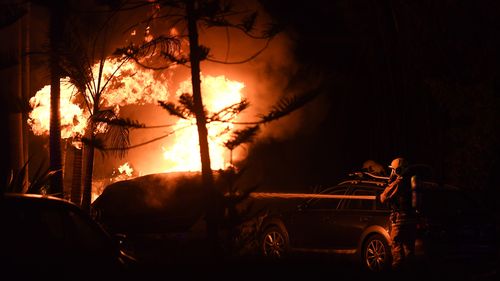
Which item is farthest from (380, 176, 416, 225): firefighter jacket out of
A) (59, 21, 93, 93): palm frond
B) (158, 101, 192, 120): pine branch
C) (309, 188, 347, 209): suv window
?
(59, 21, 93, 93): palm frond

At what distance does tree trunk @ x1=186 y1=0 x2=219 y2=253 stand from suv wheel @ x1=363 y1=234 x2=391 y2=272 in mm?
4603

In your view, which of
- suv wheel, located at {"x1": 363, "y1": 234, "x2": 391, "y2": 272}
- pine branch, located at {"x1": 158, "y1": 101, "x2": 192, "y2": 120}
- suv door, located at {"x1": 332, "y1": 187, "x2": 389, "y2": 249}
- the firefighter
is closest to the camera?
pine branch, located at {"x1": 158, "y1": 101, "x2": 192, "y2": 120}

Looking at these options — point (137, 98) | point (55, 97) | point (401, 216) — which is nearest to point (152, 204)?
point (55, 97)

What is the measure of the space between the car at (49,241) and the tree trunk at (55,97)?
16.4 ft

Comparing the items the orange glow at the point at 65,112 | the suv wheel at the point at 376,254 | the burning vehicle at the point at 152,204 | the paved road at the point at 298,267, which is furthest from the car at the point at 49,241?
the orange glow at the point at 65,112

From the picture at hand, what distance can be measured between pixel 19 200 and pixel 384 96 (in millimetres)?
14909

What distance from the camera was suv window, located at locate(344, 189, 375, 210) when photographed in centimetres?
1157

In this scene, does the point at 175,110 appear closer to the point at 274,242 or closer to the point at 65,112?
the point at 274,242

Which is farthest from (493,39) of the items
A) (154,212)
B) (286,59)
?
(154,212)

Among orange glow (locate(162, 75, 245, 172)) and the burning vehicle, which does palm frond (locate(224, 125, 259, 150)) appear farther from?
orange glow (locate(162, 75, 245, 172))

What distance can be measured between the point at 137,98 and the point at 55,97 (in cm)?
392

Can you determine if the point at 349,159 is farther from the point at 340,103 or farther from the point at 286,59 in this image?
the point at 286,59

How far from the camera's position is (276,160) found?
69.4 feet

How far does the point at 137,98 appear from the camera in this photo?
50.6 ft
